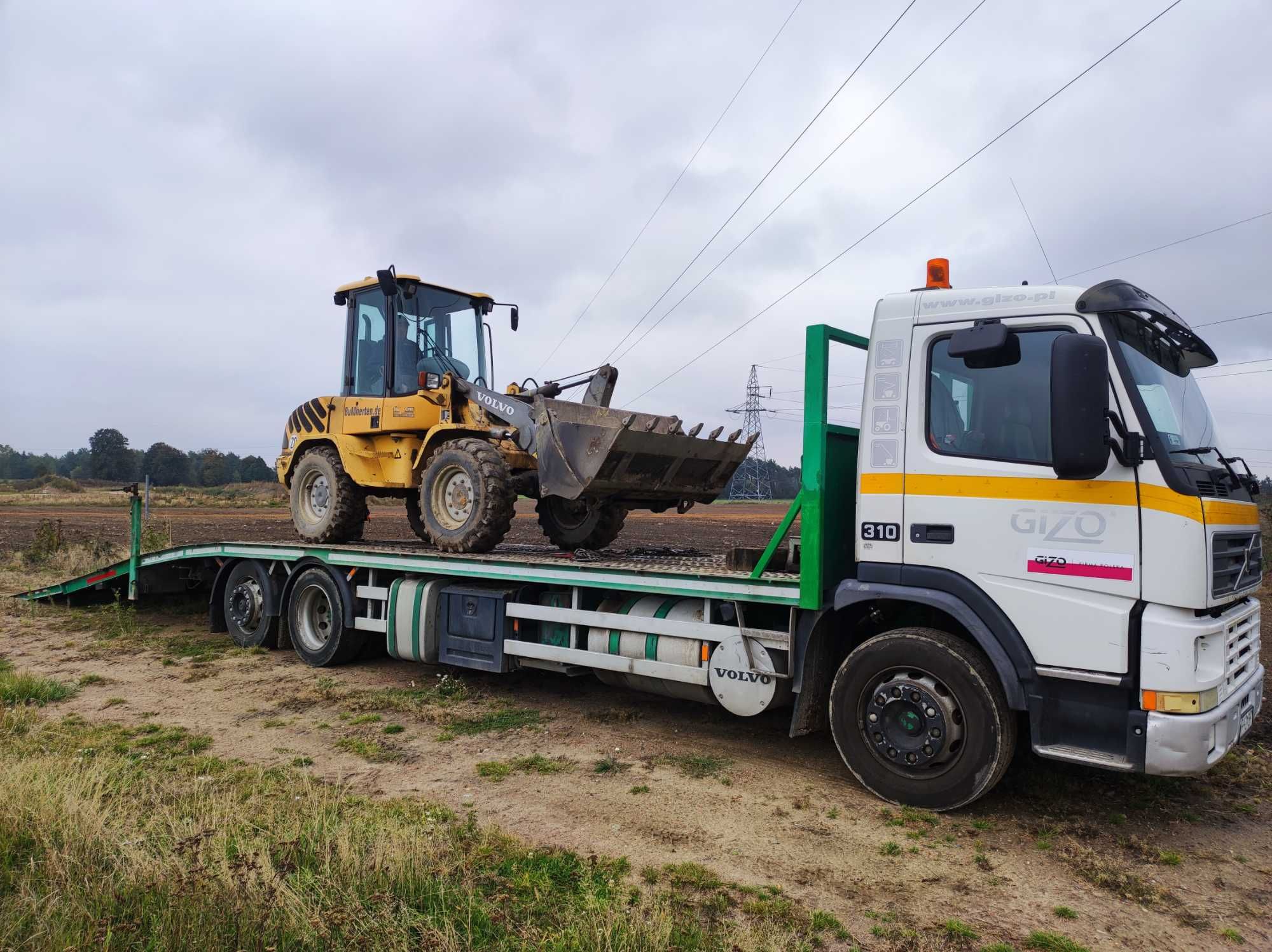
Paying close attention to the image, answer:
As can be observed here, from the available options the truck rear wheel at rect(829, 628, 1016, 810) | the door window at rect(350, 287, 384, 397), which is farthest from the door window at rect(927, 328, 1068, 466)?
the door window at rect(350, 287, 384, 397)

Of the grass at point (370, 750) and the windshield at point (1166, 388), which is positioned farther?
the grass at point (370, 750)

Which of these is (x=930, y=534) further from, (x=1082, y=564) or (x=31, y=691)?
(x=31, y=691)

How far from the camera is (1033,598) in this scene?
186 inches

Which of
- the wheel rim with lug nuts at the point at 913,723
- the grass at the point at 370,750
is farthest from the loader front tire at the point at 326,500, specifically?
the wheel rim with lug nuts at the point at 913,723

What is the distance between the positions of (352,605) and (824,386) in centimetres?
567

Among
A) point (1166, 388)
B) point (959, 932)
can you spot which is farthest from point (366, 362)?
point (959, 932)

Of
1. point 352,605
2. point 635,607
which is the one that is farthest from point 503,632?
point 352,605

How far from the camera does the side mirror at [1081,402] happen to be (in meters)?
4.27

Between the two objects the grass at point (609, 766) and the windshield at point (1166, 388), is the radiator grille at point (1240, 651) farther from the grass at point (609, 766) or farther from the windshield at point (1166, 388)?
the grass at point (609, 766)

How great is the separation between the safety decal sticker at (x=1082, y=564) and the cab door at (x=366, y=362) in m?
7.16

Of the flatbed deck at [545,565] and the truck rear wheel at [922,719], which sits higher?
the flatbed deck at [545,565]

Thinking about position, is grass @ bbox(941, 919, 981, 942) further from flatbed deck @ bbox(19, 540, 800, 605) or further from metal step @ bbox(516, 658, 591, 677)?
metal step @ bbox(516, 658, 591, 677)

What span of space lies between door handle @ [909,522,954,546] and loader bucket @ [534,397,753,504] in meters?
2.93

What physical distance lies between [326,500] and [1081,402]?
857 cm
